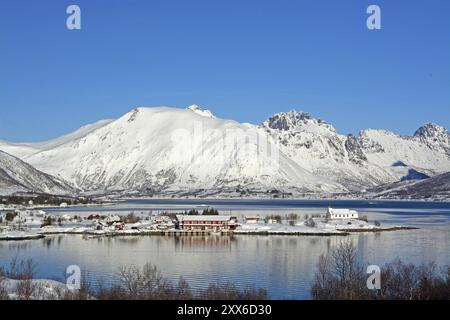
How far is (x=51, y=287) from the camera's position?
17.6 meters

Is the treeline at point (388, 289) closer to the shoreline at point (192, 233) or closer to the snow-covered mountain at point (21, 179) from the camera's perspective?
the shoreline at point (192, 233)

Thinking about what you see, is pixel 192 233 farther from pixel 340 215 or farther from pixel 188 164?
pixel 188 164

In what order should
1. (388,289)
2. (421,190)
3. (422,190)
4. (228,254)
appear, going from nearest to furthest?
1. (388,289)
2. (228,254)
3. (422,190)
4. (421,190)

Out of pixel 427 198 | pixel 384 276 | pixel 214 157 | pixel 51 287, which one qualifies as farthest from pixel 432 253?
pixel 214 157

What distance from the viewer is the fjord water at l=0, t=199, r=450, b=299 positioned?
939 inches

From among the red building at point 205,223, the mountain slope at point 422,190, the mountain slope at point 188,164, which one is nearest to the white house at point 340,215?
the red building at point 205,223

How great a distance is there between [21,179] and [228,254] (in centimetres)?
9494

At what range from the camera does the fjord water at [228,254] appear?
78.3ft

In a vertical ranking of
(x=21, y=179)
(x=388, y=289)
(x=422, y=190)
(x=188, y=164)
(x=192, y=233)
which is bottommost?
(x=192, y=233)

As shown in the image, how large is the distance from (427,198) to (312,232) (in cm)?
11259

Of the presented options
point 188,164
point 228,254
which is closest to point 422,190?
point 188,164

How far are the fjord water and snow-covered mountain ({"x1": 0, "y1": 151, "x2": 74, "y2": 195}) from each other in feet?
231

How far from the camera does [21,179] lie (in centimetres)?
11956
